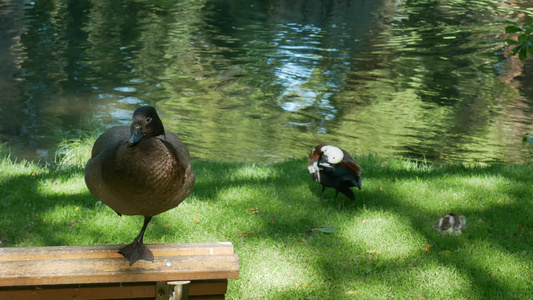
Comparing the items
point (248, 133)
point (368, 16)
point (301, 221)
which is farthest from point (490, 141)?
point (368, 16)

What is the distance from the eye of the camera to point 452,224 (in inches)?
173

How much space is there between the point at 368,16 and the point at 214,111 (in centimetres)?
1317

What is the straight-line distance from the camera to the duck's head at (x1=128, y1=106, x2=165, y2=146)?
101 inches

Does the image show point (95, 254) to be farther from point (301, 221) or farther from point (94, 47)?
point (94, 47)

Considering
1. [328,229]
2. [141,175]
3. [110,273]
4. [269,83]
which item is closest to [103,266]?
[110,273]

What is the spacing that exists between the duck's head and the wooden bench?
664mm

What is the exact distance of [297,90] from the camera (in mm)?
11227

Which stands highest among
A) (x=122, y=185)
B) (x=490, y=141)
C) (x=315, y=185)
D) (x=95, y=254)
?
(x=122, y=185)

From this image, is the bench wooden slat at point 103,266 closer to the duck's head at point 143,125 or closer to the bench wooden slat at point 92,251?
the bench wooden slat at point 92,251

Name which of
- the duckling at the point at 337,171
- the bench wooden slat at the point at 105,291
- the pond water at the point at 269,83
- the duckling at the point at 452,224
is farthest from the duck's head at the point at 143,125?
the pond water at the point at 269,83

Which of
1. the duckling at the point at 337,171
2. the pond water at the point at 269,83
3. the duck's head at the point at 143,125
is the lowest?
the pond water at the point at 269,83

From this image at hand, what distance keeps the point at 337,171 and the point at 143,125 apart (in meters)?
2.45

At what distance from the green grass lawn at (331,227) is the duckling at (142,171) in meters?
1.24

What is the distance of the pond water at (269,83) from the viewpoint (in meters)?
8.51
